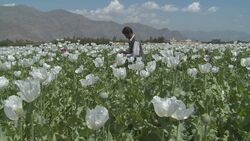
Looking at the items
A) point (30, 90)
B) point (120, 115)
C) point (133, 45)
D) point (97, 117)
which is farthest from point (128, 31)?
point (97, 117)

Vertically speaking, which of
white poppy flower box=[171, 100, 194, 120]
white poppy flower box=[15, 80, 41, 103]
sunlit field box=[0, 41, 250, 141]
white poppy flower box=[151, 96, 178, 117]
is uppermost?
white poppy flower box=[15, 80, 41, 103]

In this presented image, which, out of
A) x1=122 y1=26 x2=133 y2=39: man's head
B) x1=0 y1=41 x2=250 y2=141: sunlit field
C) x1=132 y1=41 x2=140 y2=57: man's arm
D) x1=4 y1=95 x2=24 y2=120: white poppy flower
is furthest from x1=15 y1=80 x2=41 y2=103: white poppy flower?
x1=132 y1=41 x2=140 y2=57: man's arm

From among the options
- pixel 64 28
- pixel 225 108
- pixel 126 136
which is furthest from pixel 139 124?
pixel 64 28

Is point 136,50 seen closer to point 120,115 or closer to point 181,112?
point 120,115

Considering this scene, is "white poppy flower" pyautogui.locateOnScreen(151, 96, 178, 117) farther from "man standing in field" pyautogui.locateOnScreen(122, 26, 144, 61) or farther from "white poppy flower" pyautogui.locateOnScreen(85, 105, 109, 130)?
"man standing in field" pyautogui.locateOnScreen(122, 26, 144, 61)

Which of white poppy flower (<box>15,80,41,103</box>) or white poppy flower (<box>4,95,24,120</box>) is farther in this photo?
white poppy flower (<box>15,80,41,103</box>)

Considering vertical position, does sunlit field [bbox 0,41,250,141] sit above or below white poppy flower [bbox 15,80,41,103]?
below

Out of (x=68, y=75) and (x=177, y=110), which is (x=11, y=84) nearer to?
(x=68, y=75)

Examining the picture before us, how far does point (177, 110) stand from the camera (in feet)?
10.1

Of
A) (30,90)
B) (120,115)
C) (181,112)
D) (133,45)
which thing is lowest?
(120,115)

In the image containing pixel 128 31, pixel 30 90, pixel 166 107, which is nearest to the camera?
pixel 166 107

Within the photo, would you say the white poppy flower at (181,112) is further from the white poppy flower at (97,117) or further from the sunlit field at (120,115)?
the white poppy flower at (97,117)

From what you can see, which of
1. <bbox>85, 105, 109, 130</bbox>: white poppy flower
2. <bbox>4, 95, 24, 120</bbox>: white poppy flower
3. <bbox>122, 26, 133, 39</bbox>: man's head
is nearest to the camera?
<bbox>85, 105, 109, 130</bbox>: white poppy flower

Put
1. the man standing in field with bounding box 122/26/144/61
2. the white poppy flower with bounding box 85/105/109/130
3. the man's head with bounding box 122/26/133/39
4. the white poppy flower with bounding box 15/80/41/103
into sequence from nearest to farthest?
the white poppy flower with bounding box 85/105/109/130 < the white poppy flower with bounding box 15/80/41/103 < the man's head with bounding box 122/26/133/39 < the man standing in field with bounding box 122/26/144/61
